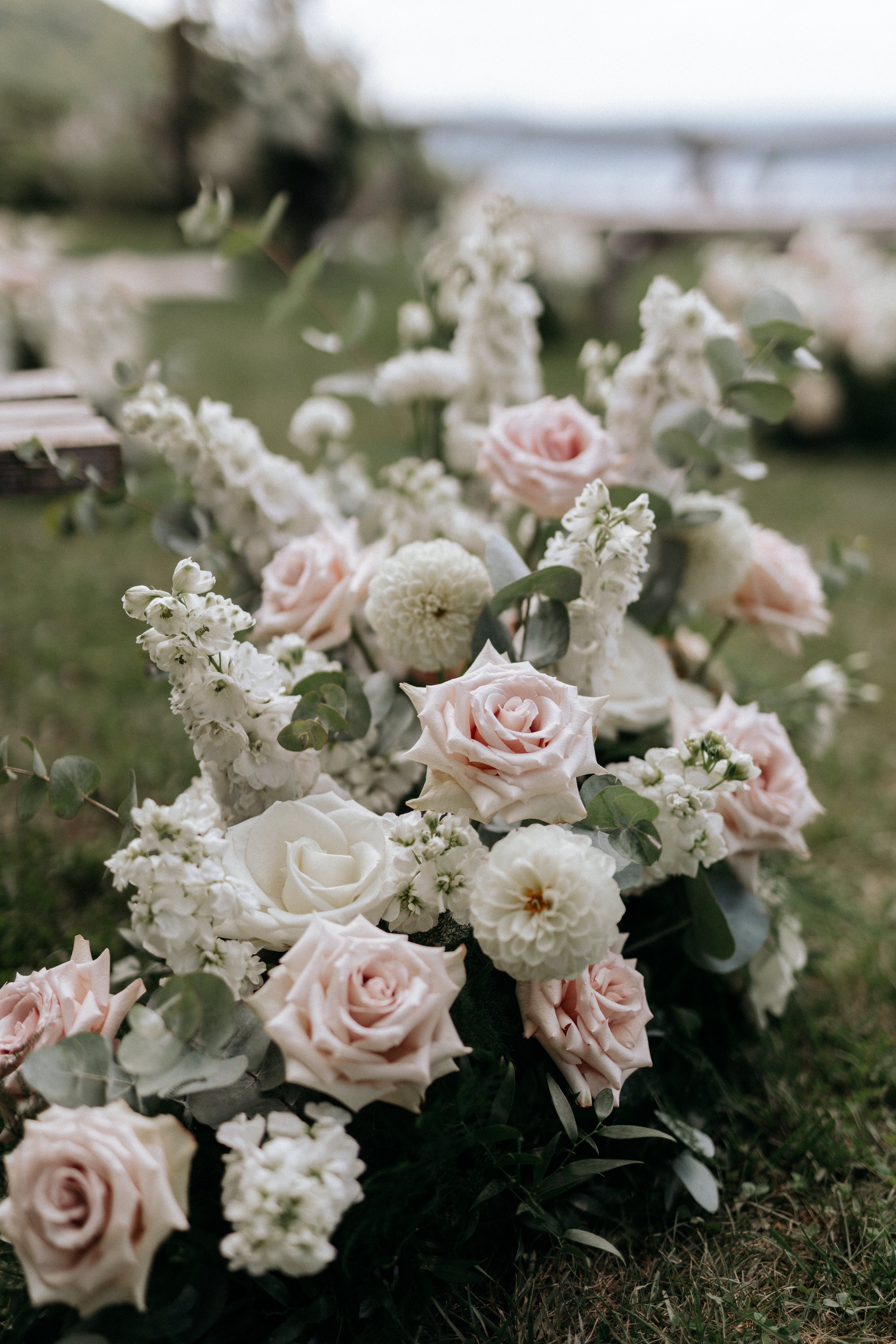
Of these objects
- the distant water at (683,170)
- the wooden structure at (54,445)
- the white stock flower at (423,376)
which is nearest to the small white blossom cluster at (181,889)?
the wooden structure at (54,445)

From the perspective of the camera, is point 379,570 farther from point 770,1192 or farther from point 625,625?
point 770,1192

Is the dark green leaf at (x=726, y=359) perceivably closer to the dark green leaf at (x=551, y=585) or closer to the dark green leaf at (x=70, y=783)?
the dark green leaf at (x=551, y=585)

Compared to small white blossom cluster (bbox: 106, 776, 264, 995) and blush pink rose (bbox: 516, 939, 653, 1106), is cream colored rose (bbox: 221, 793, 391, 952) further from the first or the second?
blush pink rose (bbox: 516, 939, 653, 1106)

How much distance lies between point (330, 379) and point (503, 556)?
2.24 ft

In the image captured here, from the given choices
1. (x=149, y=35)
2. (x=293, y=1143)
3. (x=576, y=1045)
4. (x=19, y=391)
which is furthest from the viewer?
(x=149, y=35)

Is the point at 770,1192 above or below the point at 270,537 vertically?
below

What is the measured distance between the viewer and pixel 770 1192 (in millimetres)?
990

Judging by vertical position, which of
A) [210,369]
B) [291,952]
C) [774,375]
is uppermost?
[774,375]

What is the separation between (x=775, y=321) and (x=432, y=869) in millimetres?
715

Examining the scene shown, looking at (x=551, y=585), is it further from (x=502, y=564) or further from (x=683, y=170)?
(x=683, y=170)

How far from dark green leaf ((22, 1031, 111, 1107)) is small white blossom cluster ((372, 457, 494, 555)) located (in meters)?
0.66

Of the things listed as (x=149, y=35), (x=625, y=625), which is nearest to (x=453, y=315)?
(x=625, y=625)

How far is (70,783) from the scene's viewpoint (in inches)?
34.8

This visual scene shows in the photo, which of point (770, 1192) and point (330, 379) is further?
point (330, 379)
